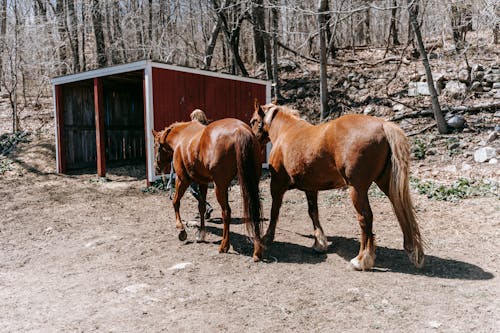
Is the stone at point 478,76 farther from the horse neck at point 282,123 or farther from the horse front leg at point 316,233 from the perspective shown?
the horse front leg at point 316,233

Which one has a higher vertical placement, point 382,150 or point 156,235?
point 382,150

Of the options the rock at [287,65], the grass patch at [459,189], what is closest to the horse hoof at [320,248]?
the grass patch at [459,189]

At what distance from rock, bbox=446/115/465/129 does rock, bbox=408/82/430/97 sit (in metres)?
2.55

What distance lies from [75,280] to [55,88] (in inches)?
353

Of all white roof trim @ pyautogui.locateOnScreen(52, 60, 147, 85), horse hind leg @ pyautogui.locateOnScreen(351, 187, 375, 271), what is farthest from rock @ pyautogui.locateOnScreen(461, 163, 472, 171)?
white roof trim @ pyautogui.locateOnScreen(52, 60, 147, 85)

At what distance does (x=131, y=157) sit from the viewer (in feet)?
45.1

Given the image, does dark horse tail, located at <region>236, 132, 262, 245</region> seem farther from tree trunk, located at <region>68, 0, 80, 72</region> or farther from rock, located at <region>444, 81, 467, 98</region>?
tree trunk, located at <region>68, 0, 80, 72</region>

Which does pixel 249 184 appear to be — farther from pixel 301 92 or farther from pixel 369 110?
pixel 301 92

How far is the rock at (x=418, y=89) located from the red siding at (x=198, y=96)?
511 centimetres

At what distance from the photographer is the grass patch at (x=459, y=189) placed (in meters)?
6.89

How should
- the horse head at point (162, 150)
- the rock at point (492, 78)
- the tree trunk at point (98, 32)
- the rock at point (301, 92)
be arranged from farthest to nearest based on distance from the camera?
the tree trunk at point (98, 32), the rock at point (301, 92), the rock at point (492, 78), the horse head at point (162, 150)

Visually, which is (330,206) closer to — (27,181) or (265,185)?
(265,185)

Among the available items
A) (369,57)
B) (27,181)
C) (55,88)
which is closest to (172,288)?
(27,181)

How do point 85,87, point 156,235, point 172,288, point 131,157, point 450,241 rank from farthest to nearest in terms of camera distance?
point 131,157 < point 85,87 < point 156,235 < point 450,241 < point 172,288
